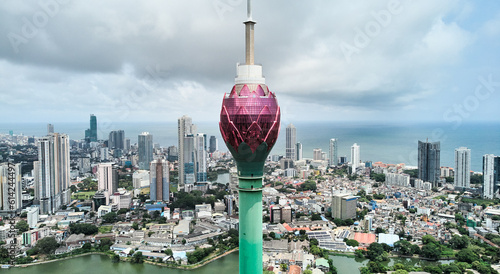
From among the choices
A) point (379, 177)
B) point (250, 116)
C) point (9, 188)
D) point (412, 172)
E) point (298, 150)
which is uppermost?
point (250, 116)

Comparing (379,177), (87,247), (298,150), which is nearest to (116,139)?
(298,150)

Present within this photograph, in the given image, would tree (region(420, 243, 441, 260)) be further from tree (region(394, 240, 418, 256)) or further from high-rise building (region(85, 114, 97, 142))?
high-rise building (region(85, 114, 97, 142))

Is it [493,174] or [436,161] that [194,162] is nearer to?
[436,161]

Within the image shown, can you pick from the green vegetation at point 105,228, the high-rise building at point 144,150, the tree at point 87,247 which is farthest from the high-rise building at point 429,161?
the tree at point 87,247

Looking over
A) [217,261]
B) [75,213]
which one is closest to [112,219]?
[75,213]

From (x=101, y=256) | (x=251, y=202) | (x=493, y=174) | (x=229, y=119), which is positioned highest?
(x=229, y=119)

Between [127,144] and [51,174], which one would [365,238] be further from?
[127,144]
